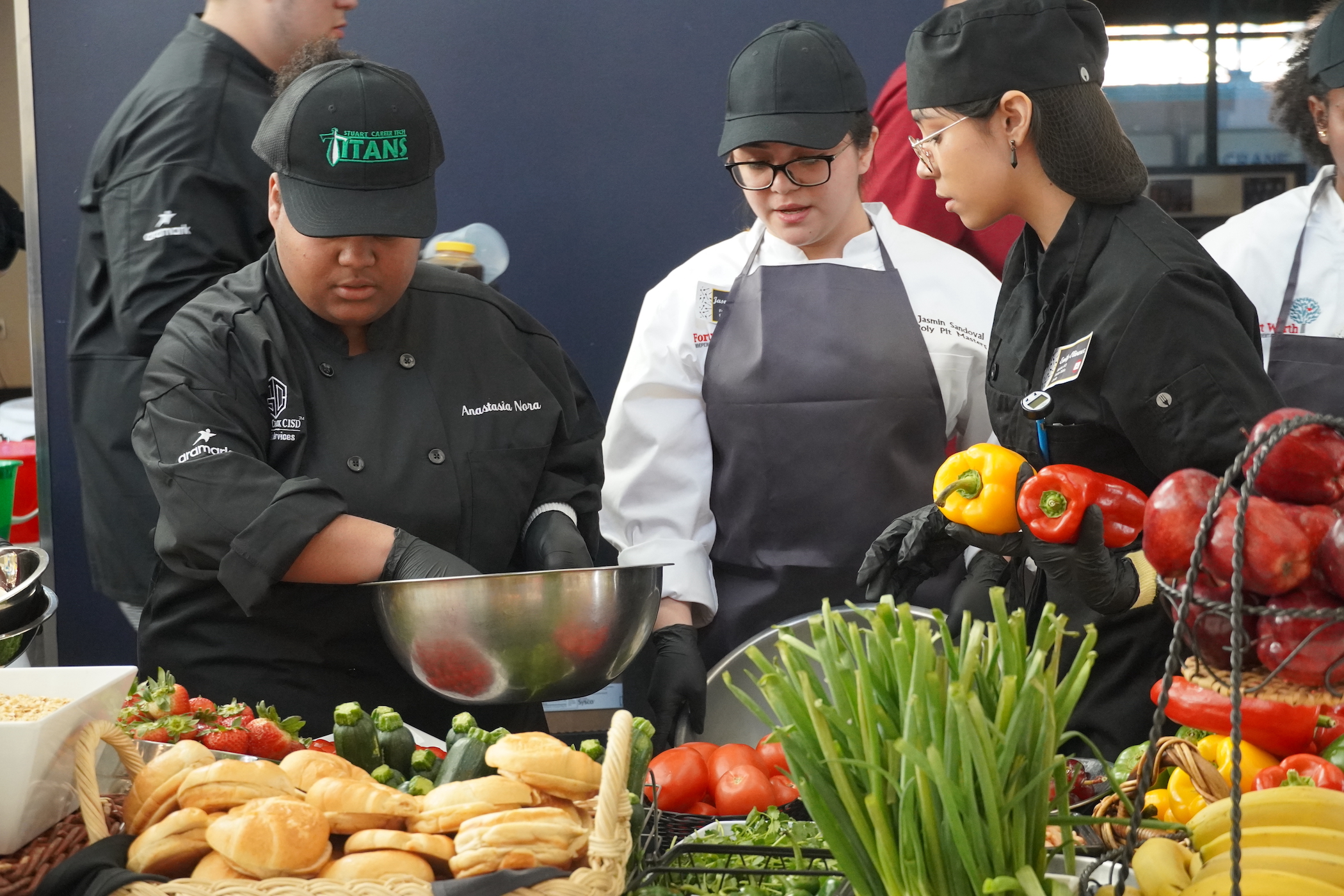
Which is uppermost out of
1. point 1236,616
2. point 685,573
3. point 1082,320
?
point 1082,320

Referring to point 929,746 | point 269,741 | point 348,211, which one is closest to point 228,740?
point 269,741

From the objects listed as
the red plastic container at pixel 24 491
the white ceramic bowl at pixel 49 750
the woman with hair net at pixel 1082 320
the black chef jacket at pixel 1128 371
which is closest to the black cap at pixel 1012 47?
the woman with hair net at pixel 1082 320

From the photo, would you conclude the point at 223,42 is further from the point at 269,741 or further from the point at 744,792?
the point at 744,792

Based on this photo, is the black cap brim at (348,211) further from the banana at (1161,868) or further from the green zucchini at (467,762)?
the banana at (1161,868)

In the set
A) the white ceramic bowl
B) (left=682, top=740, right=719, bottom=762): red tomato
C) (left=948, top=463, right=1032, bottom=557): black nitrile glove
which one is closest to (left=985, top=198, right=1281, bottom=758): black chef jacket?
(left=948, top=463, right=1032, bottom=557): black nitrile glove

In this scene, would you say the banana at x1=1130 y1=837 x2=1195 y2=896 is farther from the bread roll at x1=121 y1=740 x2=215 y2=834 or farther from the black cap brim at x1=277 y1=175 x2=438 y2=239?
the black cap brim at x1=277 y1=175 x2=438 y2=239

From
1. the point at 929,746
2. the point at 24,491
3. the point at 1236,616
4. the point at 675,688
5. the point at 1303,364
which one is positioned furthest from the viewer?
the point at 24,491

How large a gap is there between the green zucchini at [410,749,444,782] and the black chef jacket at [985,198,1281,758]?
898mm

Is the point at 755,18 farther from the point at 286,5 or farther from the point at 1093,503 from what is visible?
the point at 1093,503

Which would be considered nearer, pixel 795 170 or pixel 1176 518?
pixel 1176 518

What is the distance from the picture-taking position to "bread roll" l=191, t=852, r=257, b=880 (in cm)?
112

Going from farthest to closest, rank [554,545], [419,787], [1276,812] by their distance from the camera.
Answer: [554,545] → [419,787] → [1276,812]

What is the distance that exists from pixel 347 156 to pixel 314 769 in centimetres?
101

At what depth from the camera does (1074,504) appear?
1.65 m
